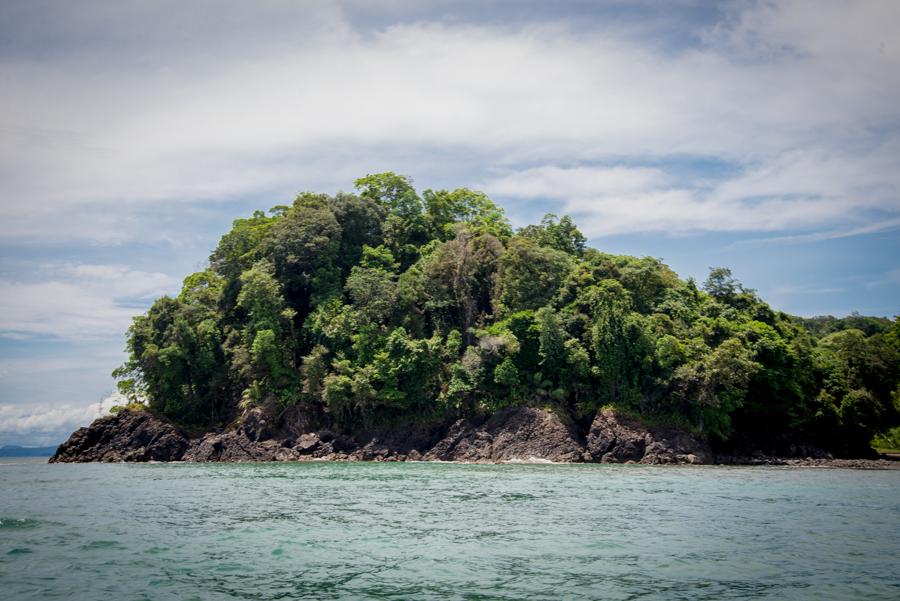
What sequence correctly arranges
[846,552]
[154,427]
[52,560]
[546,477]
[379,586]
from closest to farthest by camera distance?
[379,586] < [52,560] < [846,552] < [546,477] < [154,427]

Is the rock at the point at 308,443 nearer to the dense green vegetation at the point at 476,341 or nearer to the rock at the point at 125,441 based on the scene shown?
the dense green vegetation at the point at 476,341

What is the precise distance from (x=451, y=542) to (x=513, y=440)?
113 feet

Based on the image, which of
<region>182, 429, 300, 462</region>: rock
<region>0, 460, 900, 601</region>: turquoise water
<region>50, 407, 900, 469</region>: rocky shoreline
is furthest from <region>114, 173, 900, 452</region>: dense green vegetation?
<region>0, 460, 900, 601</region>: turquoise water

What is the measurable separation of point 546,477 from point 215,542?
66.3ft

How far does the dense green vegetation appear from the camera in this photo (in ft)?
163

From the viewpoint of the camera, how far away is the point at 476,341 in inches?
2211

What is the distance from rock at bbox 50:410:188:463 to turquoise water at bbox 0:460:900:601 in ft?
86.1

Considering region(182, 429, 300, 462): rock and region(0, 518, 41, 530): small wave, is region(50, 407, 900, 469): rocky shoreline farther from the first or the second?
region(0, 518, 41, 530): small wave

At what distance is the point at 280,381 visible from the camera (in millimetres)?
55688

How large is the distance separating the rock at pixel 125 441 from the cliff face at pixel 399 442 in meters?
0.08

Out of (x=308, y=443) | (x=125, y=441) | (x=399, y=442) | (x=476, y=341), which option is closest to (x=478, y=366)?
(x=476, y=341)

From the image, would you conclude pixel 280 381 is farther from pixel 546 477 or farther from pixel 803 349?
pixel 803 349

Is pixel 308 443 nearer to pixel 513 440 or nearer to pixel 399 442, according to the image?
pixel 399 442

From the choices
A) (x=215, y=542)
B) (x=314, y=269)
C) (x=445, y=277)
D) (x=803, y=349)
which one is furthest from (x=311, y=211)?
(x=215, y=542)
